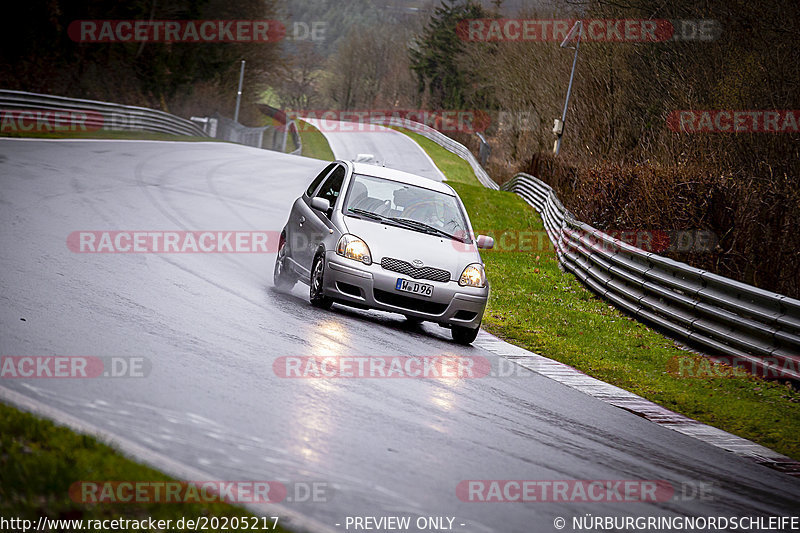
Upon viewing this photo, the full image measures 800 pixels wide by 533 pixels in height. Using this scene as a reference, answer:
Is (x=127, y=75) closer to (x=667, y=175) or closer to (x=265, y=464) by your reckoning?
(x=667, y=175)

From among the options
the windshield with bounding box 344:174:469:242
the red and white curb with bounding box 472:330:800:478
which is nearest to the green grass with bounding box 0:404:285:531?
the red and white curb with bounding box 472:330:800:478

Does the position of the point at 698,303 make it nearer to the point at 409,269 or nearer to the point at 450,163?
the point at 409,269

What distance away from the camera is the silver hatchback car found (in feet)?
33.7

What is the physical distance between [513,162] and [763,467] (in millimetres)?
48998

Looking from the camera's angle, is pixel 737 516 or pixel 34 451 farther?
pixel 737 516

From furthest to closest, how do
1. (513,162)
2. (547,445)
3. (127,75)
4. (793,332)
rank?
1. (513,162)
2. (127,75)
3. (793,332)
4. (547,445)

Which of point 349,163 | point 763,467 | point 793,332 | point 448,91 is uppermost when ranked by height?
point 448,91

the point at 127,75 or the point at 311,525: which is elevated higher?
the point at 127,75

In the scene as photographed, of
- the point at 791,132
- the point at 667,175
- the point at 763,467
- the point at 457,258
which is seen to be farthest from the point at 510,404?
the point at 791,132

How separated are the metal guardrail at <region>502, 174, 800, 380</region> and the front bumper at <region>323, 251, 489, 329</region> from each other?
343 centimetres

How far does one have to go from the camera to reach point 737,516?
566 centimetres

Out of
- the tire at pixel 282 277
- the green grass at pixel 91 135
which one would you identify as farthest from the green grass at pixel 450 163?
the tire at pixel 282 277

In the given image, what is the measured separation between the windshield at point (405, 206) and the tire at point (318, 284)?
78 cm

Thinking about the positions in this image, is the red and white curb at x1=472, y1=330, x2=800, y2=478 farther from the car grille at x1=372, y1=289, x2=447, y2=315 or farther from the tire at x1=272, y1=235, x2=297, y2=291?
the tire at x1=272, y1=235, x2=297, y2=291
